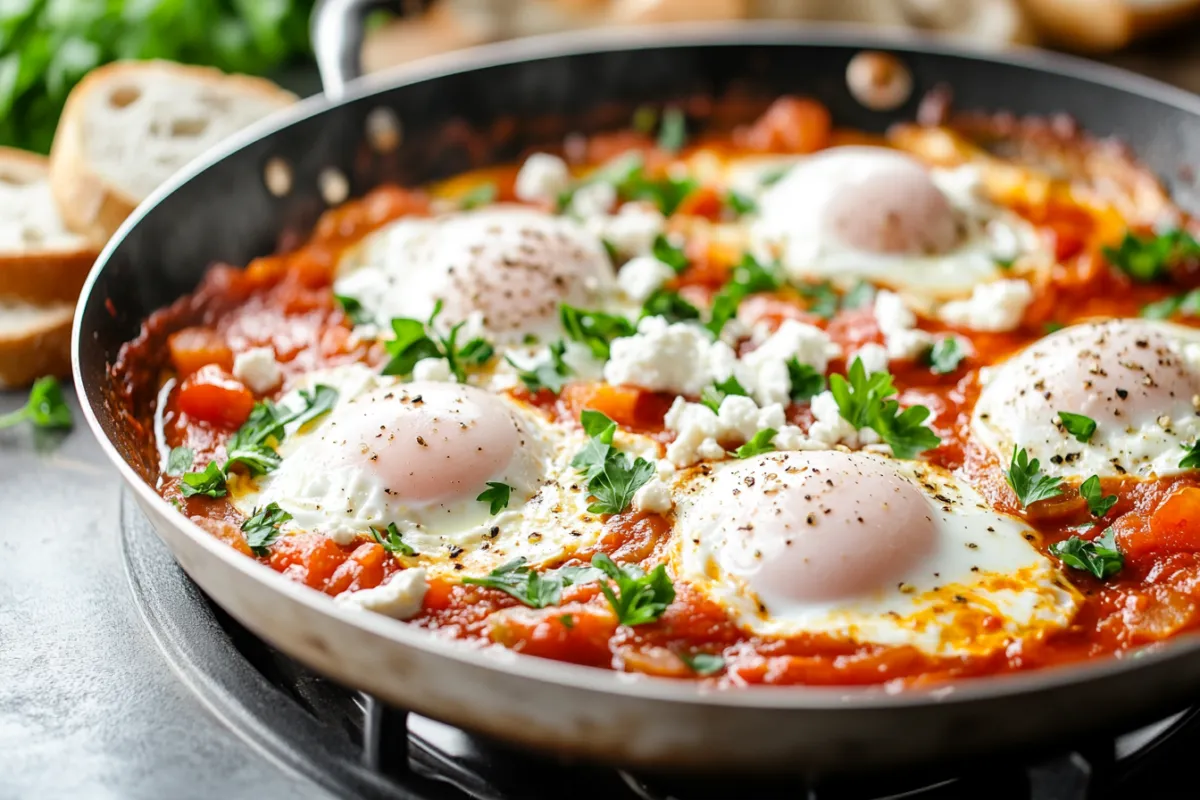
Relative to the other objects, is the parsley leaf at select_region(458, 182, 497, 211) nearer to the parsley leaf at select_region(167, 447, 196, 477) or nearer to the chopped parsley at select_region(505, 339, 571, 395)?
the chopped parsley at select_region(505, 339, 571, 395)

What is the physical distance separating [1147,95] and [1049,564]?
234 centimetres

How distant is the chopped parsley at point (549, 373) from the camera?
3.34m

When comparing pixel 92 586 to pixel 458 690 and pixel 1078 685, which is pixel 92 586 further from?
pixel 1078 685

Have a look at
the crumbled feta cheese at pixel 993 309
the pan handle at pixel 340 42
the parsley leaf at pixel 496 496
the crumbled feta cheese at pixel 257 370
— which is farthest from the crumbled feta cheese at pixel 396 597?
the pan handle at pixel 340 42

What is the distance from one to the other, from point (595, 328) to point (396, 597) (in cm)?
123

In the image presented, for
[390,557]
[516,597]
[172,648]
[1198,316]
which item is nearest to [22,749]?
[172,648]

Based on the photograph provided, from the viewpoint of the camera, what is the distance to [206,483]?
9.64 feet

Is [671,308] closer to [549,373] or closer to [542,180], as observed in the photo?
[549,373]

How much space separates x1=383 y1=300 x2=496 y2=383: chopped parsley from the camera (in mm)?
3326

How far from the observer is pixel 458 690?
206cm

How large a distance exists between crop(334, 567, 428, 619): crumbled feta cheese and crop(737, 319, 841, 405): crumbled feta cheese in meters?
1.16

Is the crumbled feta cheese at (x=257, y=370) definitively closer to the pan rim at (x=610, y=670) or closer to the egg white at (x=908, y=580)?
the pan rim at (x=610, y=670)

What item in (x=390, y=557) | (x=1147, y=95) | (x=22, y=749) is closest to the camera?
(x=22, y=749)

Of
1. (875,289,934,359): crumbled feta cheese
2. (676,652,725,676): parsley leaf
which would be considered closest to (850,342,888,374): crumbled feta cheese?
(875,289,934,359): crumbled feta cheese
